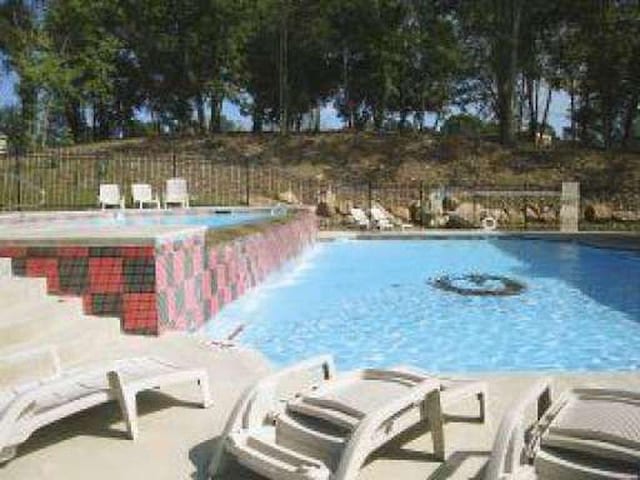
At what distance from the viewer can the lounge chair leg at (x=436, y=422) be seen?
429cm

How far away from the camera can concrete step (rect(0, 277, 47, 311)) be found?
6906 mm

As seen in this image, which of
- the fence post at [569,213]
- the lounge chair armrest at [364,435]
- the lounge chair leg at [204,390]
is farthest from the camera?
the fence post at [569,213]

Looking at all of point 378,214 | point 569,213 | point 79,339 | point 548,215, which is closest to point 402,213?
point 378,214

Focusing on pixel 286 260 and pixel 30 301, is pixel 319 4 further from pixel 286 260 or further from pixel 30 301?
pixel 30 301

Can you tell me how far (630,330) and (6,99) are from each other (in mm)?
43574

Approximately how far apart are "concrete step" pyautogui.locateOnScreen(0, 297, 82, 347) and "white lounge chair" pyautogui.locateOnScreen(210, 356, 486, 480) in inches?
108

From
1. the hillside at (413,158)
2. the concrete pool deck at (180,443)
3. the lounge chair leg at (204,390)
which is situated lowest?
the concrete pool deck at (180,443)

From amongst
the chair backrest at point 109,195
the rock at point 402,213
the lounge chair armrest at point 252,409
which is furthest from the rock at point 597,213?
the lounge chair armrest at point 252,409

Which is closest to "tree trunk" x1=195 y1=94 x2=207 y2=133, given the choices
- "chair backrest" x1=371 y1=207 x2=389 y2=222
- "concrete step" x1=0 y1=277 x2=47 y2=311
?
"chair backrest" x1=371 y1=207 x2=389 y2=222

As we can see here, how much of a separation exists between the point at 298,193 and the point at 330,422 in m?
25.1

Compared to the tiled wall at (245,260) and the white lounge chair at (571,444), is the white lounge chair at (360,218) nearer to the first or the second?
the tiled wall at (245,260)

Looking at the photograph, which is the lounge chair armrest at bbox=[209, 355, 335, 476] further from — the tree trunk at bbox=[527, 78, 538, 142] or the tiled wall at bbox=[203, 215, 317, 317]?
the tree trunk at bbox=[527, 78, 538, 142]

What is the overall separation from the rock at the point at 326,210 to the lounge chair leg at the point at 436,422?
2060 cm

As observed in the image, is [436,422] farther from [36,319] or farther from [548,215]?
[548,215]
